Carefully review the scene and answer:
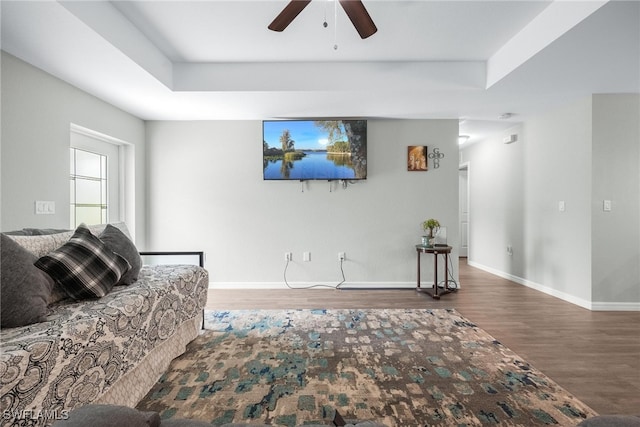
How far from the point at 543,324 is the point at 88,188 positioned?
5.14 metres

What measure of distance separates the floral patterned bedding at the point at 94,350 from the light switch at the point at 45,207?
1.27m

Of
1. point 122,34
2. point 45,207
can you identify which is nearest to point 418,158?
point 122,34

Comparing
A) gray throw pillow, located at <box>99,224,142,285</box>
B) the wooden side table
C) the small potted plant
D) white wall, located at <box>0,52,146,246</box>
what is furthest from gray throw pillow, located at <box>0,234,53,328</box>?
the small potted plant

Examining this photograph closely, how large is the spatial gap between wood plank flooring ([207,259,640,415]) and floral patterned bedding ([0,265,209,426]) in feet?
4.58

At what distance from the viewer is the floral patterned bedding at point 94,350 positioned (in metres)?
1.05

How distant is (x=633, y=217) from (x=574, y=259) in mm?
724

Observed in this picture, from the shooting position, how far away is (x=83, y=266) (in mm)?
1750

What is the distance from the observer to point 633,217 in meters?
3.26

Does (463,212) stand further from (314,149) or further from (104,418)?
(104,418)

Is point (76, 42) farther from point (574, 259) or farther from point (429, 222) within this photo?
point (574, 259)

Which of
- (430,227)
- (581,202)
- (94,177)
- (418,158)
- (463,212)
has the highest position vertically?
(418,158)

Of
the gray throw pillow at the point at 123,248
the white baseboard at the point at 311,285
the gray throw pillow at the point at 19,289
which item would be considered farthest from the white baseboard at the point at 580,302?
the gray throw pillow at the point at 19,289

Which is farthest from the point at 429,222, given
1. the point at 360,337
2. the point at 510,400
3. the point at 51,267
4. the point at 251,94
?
the point at 51,267

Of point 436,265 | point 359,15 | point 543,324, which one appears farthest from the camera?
point 436,265
